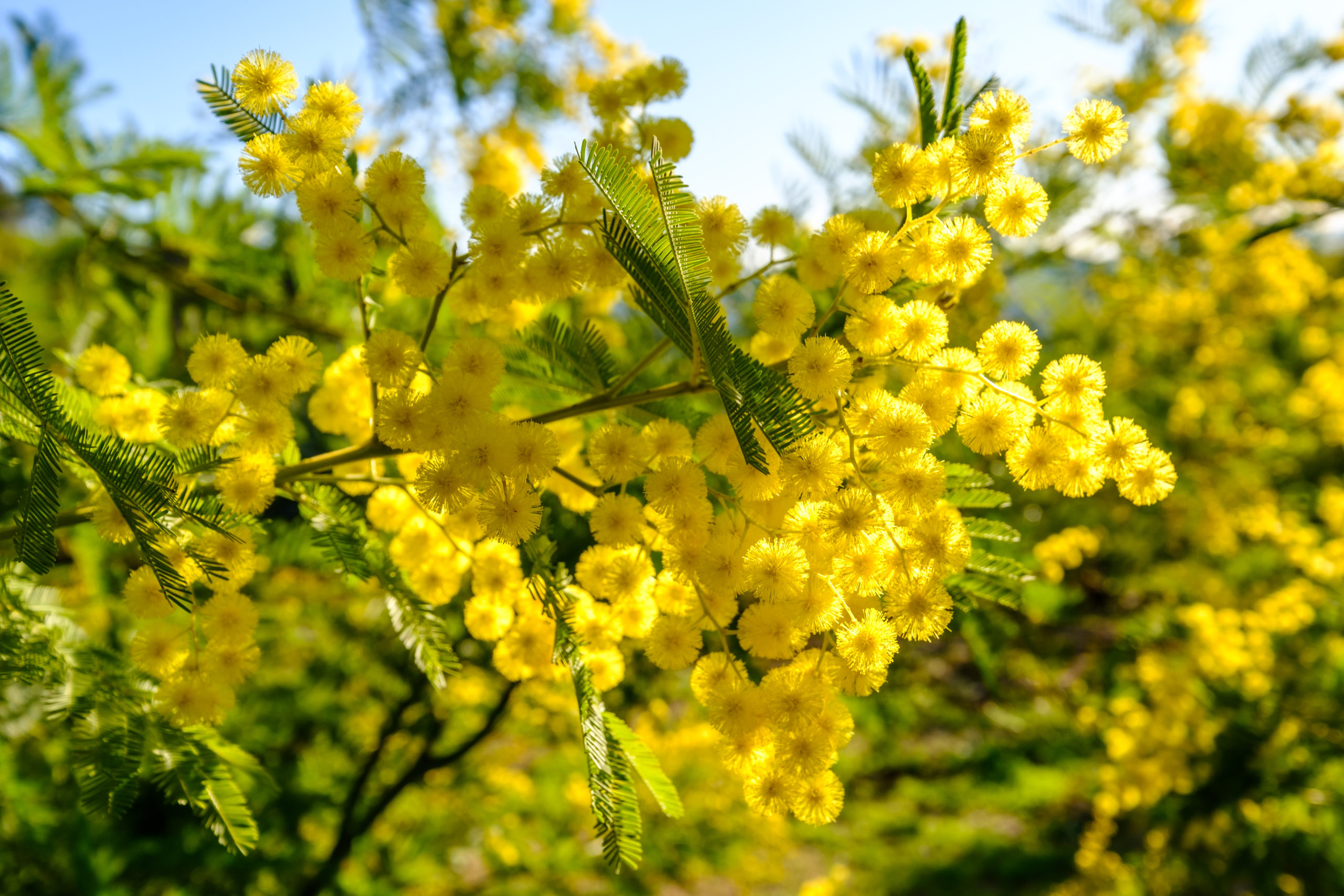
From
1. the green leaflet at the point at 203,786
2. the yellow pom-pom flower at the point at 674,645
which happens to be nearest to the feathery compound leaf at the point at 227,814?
the green leaflet at the point at 203,786

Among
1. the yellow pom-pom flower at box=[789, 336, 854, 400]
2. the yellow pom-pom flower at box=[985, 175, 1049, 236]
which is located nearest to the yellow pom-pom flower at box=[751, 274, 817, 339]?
the yellow pom-pom flower at box=[789, 336, 854, 400]

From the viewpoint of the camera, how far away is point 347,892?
222cm

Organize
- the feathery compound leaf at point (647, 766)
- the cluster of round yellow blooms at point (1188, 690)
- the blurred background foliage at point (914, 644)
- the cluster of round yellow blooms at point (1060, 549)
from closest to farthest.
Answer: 1. the feathery compound leaf at point (647, 766)
2. the blurred background foliage at point (914, 644)
3. the cluster of round yellow blooms at point (1060, 549)
4. the cluster of round yellow blooms at point (1188, 690)

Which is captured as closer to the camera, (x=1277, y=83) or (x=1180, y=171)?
(x=1277, y=83)

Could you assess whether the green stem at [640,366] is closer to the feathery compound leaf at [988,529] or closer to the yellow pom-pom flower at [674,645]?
the yellow pom-pom flower at [674,645]

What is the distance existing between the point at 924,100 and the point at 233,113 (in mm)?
817

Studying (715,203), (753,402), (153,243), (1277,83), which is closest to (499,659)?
(753,402)

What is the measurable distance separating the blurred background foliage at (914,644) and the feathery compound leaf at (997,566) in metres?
0.47

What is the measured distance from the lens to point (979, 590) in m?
1.05

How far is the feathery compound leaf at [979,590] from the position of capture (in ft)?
3.38

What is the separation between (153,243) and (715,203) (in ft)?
6.70

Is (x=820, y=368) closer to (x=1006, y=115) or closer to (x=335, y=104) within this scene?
(x=1006, y=115)

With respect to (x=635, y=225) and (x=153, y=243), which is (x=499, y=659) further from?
(x=153, y=243)

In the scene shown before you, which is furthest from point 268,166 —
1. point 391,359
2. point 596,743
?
point 596,743
